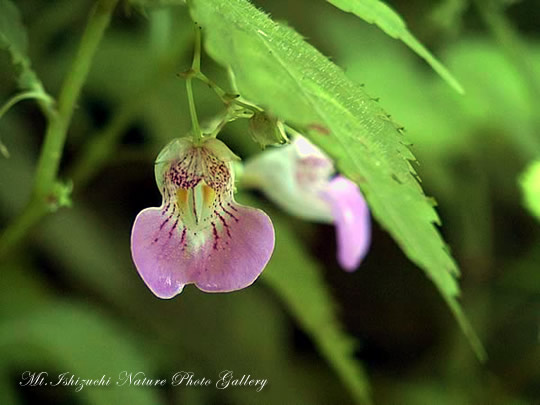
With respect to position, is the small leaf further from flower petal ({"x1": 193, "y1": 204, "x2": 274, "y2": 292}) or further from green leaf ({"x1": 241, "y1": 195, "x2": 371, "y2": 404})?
green leaf ({"x1": 241, "y1": 195, "x2": 371, "y2": 404})

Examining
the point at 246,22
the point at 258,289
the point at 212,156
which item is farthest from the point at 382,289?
the point at 246,22

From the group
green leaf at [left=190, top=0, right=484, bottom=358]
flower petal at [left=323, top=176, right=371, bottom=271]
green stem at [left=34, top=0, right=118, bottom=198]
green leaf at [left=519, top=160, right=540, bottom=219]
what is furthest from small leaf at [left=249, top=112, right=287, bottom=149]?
green leaf at [left=519, top=160, right=540, bottom=219]

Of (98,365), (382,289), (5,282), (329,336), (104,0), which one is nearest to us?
(104,0)

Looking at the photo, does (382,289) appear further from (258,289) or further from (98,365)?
(98,365)

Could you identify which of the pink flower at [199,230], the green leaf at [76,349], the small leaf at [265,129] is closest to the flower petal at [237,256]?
the pink flower at [199,230]

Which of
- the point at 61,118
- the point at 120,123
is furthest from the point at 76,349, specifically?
the point at 61,118

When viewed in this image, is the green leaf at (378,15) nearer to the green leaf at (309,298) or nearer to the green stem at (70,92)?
the green stem at (70,92)
